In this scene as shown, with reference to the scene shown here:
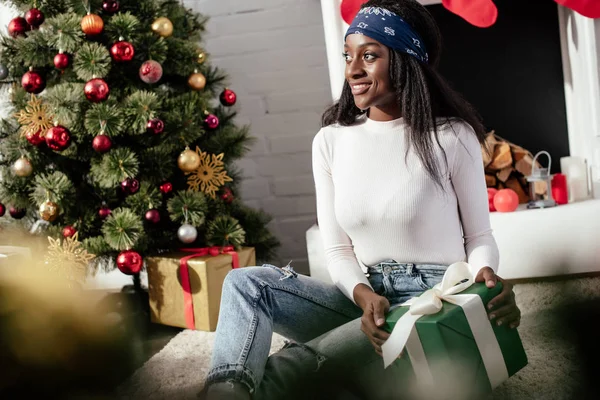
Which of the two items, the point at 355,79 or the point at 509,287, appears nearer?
the point at 509,287

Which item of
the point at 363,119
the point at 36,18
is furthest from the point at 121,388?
the point at 36,18

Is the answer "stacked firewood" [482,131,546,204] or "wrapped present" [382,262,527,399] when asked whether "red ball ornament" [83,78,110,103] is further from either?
"stacked firewood" [482,131,546,204]

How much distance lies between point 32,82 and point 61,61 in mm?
128

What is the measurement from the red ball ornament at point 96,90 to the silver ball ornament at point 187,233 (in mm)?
440

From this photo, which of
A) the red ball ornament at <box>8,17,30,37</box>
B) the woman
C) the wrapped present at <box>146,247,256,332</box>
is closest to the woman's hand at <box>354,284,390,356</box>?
the woman

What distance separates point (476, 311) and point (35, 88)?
144 cm

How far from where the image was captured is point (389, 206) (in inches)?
49.6

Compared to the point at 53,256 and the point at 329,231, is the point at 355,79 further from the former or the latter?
the point at 53,256

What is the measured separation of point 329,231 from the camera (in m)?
1.36

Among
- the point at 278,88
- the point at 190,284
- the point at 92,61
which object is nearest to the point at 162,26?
the point at 92,61

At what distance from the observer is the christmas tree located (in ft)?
5.98

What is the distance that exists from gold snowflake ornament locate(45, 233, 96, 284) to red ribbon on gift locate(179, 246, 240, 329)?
10.6 inches

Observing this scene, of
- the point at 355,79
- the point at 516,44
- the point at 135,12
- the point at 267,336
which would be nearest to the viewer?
the point at 267,336

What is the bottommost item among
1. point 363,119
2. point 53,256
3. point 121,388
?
point 121,388
